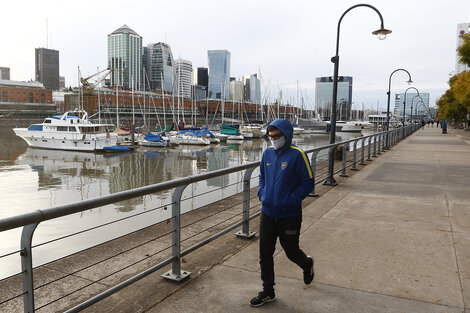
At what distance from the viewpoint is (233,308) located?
3.64m

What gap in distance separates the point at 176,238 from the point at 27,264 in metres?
1.78

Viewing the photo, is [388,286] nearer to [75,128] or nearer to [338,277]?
[338,277]

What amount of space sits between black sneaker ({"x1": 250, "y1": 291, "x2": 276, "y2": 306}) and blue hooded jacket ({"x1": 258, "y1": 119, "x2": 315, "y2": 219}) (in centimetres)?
78

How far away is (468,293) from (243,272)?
2.40 m

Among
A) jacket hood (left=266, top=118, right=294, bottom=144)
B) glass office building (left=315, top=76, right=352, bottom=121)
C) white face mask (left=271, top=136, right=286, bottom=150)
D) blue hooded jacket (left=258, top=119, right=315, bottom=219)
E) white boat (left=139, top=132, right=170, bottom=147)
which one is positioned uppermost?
glass office building (left=315, top=76, right=352, bottom=121)

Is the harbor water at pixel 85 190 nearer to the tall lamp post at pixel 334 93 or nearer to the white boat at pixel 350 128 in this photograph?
the tall lamp post at pixel 334 93

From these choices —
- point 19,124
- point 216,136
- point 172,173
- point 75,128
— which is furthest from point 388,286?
point 19,124

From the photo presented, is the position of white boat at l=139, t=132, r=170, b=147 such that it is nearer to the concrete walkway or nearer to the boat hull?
the boat hull

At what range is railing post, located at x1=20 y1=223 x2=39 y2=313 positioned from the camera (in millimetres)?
2617

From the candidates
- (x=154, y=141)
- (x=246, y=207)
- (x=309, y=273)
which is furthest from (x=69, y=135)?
(x=309, y=273)

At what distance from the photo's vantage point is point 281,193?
141 inches

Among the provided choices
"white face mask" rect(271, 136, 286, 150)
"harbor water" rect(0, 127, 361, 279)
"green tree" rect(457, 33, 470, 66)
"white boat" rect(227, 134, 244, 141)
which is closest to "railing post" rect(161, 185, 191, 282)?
"harbor water" rect(0, 127, 361, 279)

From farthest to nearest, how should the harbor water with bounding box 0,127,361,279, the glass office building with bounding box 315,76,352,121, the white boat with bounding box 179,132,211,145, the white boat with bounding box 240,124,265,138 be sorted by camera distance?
the glass office building with bounding box 315,76,352,121
the white boat with bounding box 240,124,265,138
the white boat with bounding box 179,132,211,145
the harbor water with bounding box 0,127,361,279

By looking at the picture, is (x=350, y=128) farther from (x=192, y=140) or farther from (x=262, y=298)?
(x=262, y=298)
